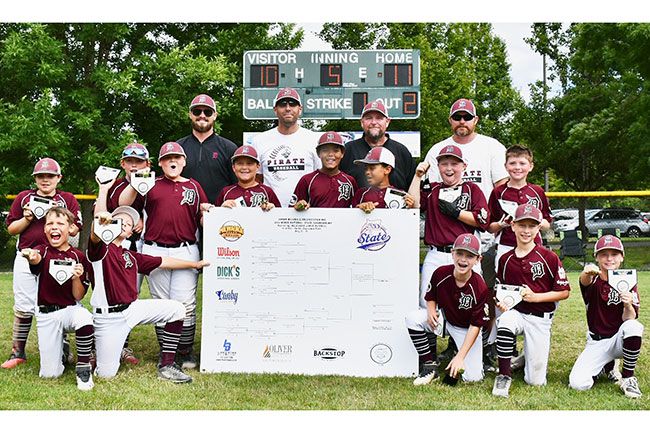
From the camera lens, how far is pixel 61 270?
18.0 feet

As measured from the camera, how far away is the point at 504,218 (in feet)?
19.6

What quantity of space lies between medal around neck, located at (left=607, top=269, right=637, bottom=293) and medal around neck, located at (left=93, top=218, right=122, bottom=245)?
3994mm

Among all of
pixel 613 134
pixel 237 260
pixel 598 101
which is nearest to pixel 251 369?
pixel 237 260

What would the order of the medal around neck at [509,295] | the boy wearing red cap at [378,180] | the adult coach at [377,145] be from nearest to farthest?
the medal around neck at [509,295] < the boy wearing red cap at [378,180] < the adult coach at [377,145]

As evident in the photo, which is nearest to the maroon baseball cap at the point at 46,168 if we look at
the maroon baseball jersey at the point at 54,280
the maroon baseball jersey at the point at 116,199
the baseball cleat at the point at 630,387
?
the maroon baseball jersey at the point at 116,199

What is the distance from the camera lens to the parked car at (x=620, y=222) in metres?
17.1

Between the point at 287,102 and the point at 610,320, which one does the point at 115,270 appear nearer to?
the point at 287,102

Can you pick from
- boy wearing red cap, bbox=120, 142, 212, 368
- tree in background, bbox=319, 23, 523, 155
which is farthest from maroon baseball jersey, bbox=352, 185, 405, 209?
tree in background, bbox=319, 23, 523, 155

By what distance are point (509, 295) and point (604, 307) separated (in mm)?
875

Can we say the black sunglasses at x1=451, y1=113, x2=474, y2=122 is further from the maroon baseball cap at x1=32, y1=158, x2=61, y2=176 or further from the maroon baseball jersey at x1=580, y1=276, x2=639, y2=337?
the maroon baseball cap at x1=32, y1=158, x2=61, y2=176

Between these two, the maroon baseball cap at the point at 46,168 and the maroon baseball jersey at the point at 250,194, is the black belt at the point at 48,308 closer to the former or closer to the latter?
the maroon baseball cap at the point at 46,168

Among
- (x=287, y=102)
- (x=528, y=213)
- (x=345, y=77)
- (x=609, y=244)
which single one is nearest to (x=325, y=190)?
(x=287, y=102)

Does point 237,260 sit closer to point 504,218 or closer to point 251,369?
point 251,369

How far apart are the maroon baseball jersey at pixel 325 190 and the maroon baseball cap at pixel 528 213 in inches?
58.2
